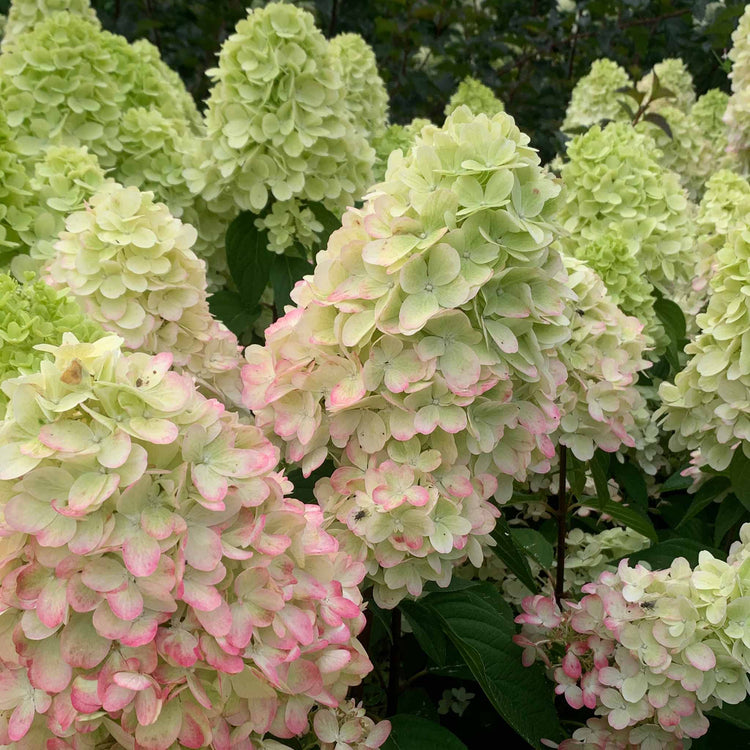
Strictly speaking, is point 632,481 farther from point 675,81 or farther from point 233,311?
point 675,81

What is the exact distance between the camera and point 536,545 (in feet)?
4.66

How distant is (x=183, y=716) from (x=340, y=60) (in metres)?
2.04

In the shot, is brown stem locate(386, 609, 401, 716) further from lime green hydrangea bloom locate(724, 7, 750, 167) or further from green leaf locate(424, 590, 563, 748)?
lime green hydrangea bloom locate(724, 7, 750, 167)

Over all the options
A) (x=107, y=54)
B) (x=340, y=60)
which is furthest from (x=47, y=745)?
(x=340, y=60)

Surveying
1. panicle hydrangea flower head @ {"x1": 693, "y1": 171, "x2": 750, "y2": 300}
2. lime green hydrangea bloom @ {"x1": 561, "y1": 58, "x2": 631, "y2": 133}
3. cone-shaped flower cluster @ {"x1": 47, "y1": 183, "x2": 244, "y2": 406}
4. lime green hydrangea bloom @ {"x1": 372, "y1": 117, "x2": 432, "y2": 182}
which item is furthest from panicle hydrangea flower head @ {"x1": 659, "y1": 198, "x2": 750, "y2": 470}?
lime green hydrangea bloom @ {"x1": 561, "y1": 58, "x2": 631, "y2": 133}

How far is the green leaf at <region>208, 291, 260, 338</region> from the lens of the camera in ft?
5.82

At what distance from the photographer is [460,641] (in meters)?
1.02

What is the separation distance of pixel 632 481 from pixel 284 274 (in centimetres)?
73

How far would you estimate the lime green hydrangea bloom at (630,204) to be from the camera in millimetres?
1807

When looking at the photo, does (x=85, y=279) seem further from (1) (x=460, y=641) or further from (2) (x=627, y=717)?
(2) (x=627, y=717)

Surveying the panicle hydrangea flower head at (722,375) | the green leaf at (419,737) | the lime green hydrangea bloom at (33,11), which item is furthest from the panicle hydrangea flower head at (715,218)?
the lime green hydrangea bloom at (33,11)

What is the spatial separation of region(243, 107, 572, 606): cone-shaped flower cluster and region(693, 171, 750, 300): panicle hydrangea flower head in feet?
2.85

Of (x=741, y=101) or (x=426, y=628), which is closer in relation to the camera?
(x=426, y=628)

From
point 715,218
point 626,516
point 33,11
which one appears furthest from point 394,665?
point 33,11
